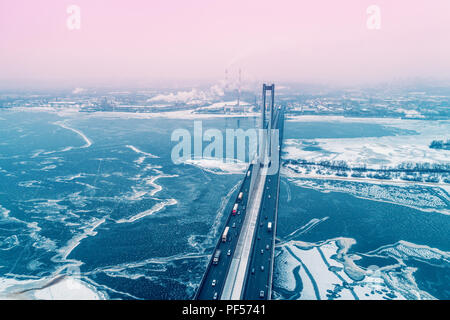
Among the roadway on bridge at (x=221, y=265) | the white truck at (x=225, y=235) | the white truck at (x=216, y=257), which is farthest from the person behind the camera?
the white truck at (x=225, y=235)

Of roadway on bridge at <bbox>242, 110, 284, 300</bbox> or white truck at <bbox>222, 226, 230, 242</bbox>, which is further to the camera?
white truck at <bbox>222, 226, 230, 242</bbox>

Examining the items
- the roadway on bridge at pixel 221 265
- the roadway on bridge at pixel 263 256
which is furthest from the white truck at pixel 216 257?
the roadway on bridge at pixel 263 256

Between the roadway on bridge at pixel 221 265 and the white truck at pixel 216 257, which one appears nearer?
the roadway on bridge at pixel 221 265

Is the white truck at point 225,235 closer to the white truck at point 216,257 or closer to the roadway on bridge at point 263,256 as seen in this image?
the white truck at point 216,257

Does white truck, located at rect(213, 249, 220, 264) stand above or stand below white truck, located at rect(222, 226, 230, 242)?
below

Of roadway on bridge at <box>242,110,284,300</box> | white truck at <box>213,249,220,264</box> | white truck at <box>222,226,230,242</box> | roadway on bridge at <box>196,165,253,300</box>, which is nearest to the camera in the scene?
roadway on bridge at <box>196,165,253,300</box>

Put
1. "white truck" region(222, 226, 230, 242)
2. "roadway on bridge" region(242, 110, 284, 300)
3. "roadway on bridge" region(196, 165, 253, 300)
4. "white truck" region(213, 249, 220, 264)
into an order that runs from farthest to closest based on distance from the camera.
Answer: "white truck" region(222, 226, 230, 242) → "white truck" region(213, 249, 220, 264) → "roadway on bridge" region(242, 110, 284, 300) → "roadway on bridge" region(196, 165, 253, 300)

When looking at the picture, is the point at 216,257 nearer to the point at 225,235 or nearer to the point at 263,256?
the point at 225,235

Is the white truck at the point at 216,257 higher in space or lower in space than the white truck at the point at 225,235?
lower

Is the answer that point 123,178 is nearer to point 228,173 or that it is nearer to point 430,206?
point 228,173

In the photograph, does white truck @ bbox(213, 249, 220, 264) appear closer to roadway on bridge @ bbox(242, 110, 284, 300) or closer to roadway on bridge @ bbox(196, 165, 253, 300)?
roadway on bridge @ bbox(196, 165, 253, 300)

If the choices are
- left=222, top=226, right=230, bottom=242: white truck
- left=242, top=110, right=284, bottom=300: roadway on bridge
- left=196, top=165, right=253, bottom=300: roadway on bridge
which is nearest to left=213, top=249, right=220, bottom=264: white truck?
left=196, top=165, right=253, bottom=300: roadway on bridge

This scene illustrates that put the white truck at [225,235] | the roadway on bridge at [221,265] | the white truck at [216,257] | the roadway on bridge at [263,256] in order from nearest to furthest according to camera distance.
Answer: the roadway on bridge at [221,265]
the roadway on bridge at [263,256]
the white truck at [216,257]
the white truck at [225,235]
